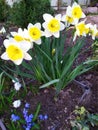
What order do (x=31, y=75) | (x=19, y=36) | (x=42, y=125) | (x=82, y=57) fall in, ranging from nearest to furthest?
(x=19, y=36) → (x=42, y=125) → (x=31, y=75) → (x=82, y=57)

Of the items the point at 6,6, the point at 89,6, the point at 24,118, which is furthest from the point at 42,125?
the point at 89,6

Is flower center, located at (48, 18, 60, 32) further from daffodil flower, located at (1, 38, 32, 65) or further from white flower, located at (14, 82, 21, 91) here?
white flower, located at (14, 82, 21, 91)

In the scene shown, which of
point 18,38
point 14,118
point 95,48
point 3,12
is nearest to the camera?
point 18,38

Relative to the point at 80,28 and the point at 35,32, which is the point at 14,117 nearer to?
the point at 35,32

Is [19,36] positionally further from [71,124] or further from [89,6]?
[89,6]

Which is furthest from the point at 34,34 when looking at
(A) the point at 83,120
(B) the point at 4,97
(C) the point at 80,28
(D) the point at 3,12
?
(D) the point at 3,12

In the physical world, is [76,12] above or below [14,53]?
above

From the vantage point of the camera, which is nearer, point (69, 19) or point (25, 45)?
point (25, 45)

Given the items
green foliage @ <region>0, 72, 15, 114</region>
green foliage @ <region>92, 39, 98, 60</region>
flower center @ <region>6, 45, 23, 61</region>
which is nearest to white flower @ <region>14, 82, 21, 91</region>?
green foliage @ <region>0, 72, 15, 114</region>
